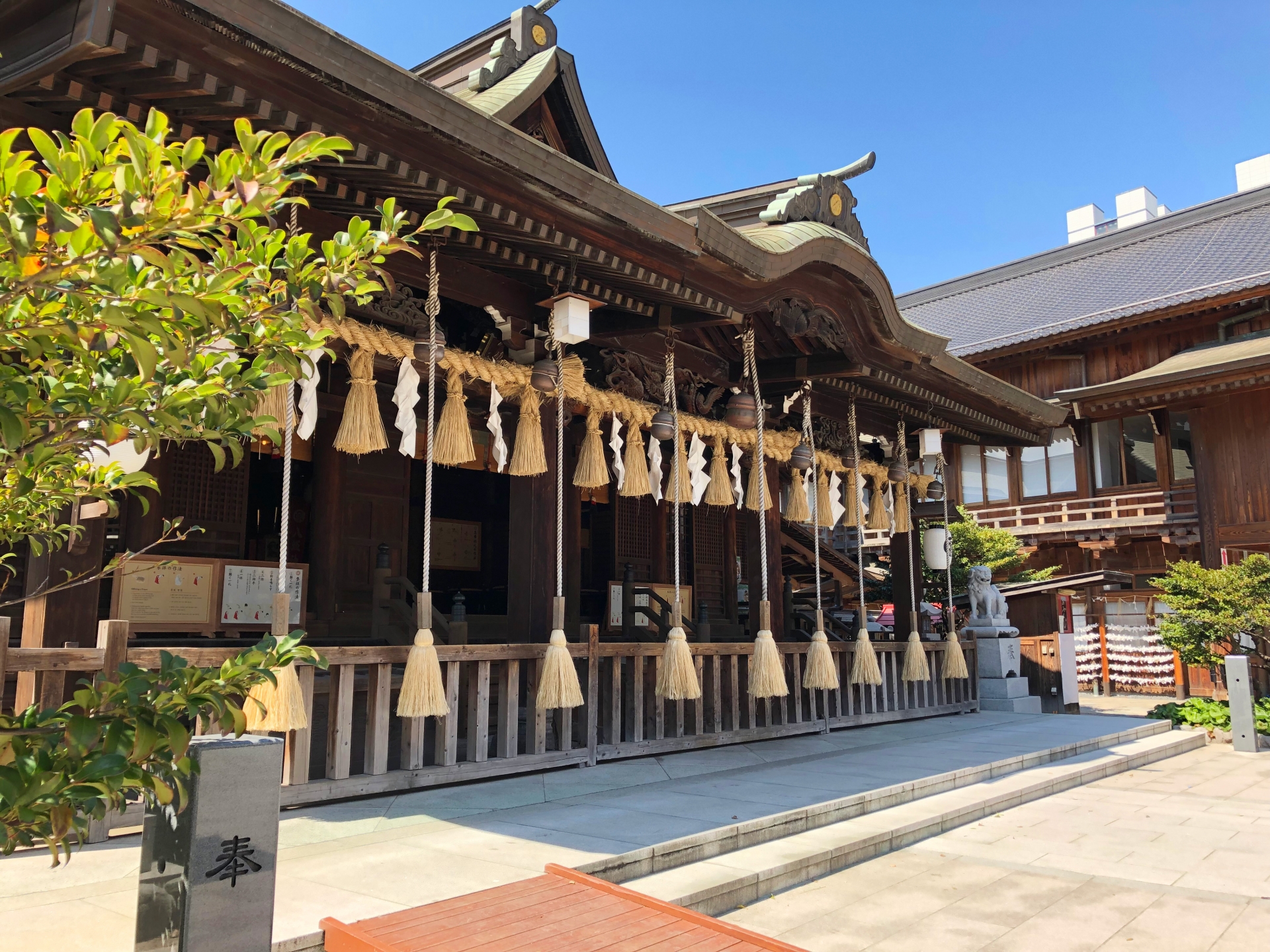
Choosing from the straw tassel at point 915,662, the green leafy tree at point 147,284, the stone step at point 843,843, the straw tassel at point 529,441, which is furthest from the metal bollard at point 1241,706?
the green leafy tree at point 147,284

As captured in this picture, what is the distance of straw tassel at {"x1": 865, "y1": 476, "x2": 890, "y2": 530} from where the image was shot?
1007 centimetres

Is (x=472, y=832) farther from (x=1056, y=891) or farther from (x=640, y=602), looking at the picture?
(x=640, y=602)

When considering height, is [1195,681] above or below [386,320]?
below

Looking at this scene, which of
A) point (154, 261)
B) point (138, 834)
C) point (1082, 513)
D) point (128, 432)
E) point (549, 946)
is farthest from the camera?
point (1082, 513)

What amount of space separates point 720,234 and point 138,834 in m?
4.68

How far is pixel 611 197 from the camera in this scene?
517 centimetres

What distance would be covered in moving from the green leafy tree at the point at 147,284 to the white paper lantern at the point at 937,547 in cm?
988

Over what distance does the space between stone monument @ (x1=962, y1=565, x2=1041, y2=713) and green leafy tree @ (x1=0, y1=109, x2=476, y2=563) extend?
1100 centimetres

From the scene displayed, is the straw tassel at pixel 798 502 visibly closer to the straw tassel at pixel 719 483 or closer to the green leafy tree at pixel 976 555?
the straw tassel at pixel 719 483

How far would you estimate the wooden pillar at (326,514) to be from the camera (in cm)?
837

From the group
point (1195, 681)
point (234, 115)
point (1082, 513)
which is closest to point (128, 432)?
point (234, 115)

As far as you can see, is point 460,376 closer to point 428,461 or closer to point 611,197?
point 428,461

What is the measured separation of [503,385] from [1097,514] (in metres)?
16.8

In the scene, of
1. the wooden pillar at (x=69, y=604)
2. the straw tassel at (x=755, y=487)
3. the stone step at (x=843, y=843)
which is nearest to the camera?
the stone step at (x=843, y=843)
